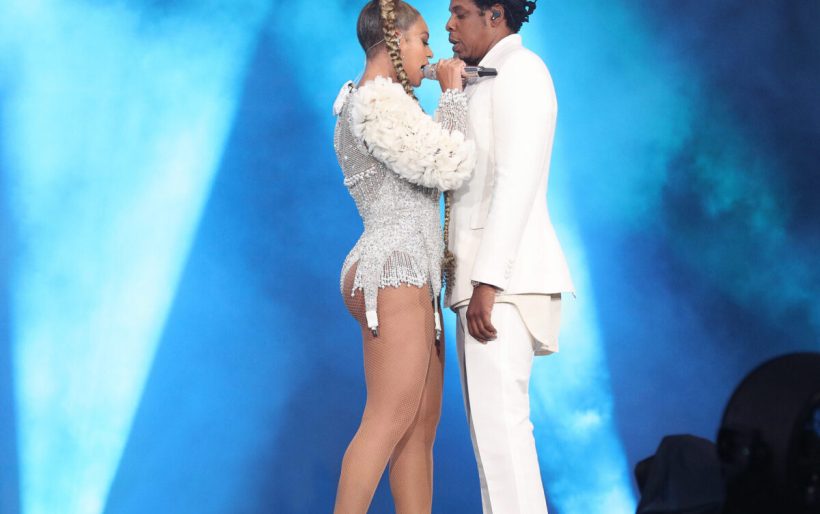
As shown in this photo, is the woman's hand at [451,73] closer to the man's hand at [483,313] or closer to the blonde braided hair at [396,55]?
the blonde braided hair at [396,55]

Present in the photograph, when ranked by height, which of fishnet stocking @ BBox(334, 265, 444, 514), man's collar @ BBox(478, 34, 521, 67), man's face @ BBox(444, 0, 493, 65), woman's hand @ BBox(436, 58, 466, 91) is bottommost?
fishnet stocking @ BBox(334, 265, 444, 514)

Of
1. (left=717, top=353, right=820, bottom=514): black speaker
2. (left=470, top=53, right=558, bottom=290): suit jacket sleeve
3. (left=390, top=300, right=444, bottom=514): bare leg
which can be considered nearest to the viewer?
(left=717, top=353, right=820, bottom=514): black speaker

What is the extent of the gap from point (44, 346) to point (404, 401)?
157 centimetres

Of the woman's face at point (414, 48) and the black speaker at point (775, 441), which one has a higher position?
the woman's face at point (414, 48)

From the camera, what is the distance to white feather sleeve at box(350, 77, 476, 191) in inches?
77.6

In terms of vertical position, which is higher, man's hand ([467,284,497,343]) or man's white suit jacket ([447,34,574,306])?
man's white suit jacket ([447,34,574,306])

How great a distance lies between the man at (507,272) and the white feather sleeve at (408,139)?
0.09 m

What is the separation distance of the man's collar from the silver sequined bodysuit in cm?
12

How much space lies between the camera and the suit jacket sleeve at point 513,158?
1952 mm

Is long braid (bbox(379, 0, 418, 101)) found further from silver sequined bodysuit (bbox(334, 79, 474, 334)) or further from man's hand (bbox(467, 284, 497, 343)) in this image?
man's hand (bbox(467, 284, 497, 343))

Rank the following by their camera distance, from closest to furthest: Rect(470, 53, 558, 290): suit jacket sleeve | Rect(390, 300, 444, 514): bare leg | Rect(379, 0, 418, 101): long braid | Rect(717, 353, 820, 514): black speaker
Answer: Rect(717, 353, 820, 514): black speaker
Rect(470, 53, 558, 290): suit jacket sleeve
Rect(379, 0, 418, 101): long braid
Rect(390, 300, 444, 514): bare leg

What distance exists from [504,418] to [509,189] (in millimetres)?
489

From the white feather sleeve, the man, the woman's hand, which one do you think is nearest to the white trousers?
the man

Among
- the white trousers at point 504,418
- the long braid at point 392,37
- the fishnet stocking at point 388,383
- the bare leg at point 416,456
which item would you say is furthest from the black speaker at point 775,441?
the long braid at point 392,37
